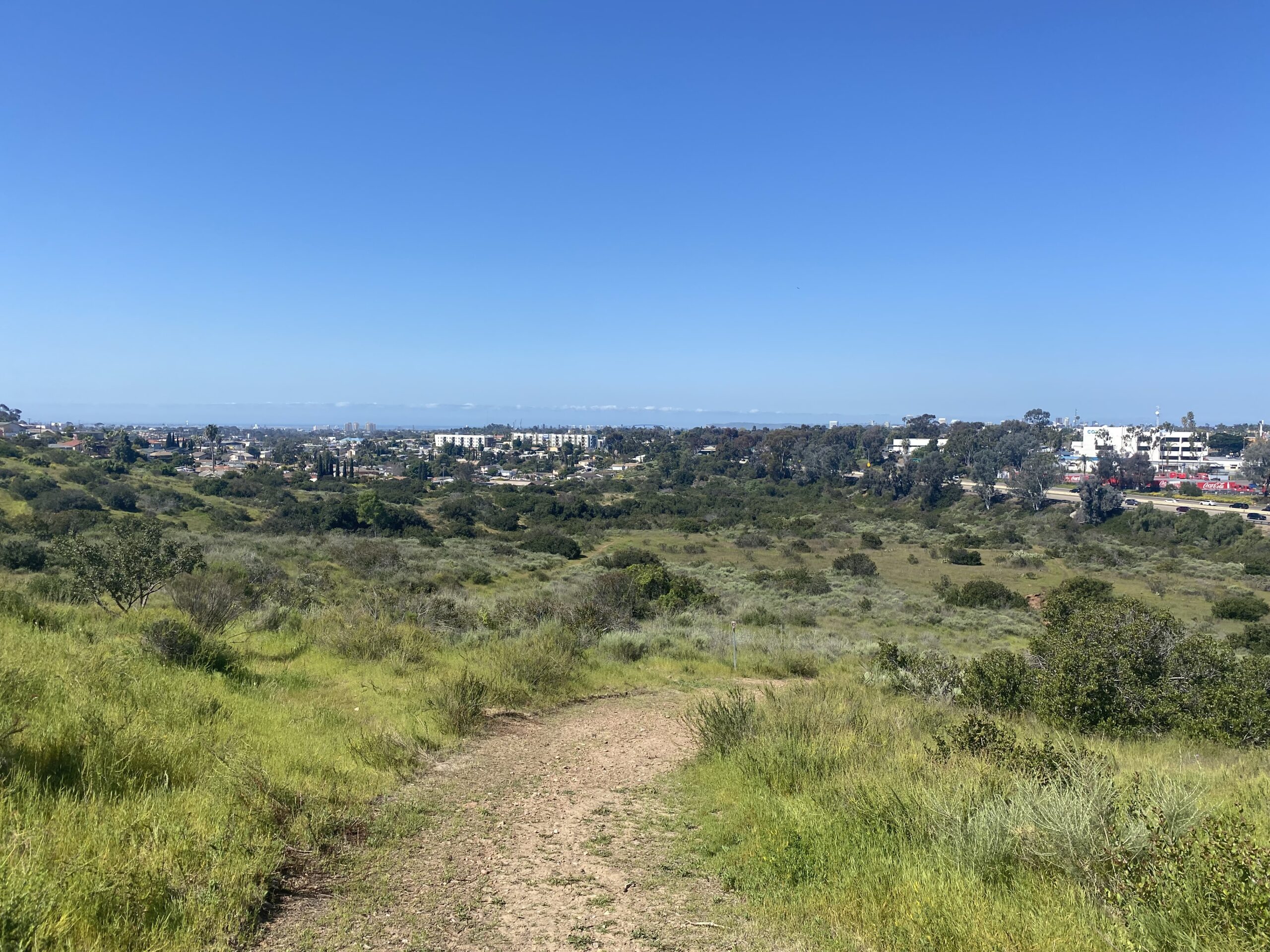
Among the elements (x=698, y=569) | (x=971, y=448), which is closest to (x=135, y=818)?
(x=698, y=569)

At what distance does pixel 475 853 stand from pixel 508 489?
61.2 metres

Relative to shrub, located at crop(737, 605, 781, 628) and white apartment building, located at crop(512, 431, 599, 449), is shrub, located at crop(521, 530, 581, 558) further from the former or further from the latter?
white apartment building, located at crop(512, 431, 599, 449)

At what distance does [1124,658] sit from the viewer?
8922 mm

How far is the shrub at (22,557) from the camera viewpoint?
65.7ft

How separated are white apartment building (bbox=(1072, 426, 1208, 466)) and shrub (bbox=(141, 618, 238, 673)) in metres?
101

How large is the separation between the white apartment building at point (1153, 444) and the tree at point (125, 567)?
101 meters

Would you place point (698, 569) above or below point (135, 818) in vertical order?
below

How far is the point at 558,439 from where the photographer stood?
156m

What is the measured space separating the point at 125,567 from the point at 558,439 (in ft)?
477

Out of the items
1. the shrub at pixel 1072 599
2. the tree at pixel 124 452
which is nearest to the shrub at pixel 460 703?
the shrub at pixel 1072 599

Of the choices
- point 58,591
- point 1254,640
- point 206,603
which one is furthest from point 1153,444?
point 58,591

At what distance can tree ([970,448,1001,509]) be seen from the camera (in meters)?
68.1

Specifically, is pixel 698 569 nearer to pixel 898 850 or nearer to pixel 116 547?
pixel 116 547

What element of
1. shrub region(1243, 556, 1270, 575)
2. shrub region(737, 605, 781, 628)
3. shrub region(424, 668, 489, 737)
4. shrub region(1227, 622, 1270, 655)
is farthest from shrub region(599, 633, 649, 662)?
shrub region(1243, 556, 1270, 575)
